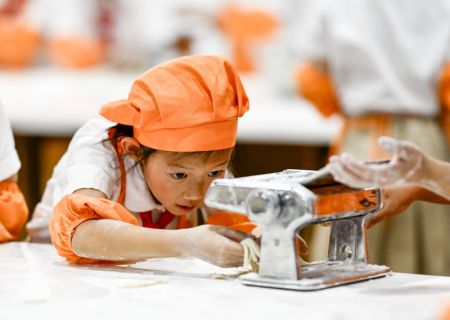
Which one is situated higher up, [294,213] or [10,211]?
[294,213]

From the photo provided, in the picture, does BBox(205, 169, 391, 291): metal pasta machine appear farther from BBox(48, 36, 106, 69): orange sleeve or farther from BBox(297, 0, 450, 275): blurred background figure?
BBox(48, 36, 106, 69): orange sleeve

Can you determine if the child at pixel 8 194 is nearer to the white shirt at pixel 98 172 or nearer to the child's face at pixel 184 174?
the white shirt at pixel 98 172

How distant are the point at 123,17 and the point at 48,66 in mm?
487

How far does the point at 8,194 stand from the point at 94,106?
2.28m

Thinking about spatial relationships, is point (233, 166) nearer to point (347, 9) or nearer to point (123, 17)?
point (347, 9)

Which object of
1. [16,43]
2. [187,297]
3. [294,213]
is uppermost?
[16,43]

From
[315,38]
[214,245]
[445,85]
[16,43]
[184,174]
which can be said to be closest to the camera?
[214,245]

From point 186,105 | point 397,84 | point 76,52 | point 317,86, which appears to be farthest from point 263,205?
point 76,52

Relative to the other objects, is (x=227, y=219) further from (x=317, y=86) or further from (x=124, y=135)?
(x=317, y=86)

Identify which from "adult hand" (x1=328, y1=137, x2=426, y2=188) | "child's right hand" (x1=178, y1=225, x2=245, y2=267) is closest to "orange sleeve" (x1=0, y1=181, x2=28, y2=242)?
"child's right hand" (x1=178, y1=225, x2=245, y2=267)

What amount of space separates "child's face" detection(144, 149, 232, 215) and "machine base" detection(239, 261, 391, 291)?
0.32 meters

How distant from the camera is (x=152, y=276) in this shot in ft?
5.59

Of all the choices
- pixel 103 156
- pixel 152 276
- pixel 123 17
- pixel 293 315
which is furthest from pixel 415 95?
pixel 123 17

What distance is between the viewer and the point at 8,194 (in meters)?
2.14
